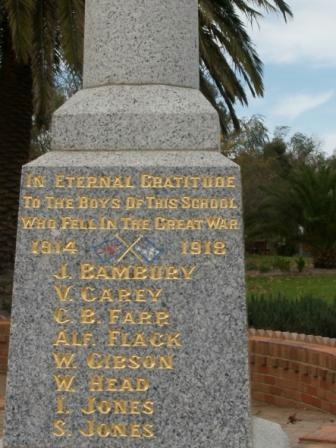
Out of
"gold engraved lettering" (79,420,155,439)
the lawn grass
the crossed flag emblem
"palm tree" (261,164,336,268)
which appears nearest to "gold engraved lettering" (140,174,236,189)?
the crossed flag emblem

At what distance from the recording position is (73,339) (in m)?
3.39

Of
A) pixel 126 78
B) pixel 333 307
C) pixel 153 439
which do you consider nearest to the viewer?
pixel 153 439

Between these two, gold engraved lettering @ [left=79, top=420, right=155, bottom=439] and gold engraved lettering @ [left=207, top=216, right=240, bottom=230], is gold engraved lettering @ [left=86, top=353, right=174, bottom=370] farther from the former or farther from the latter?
gold engraved lettering @ [left=207, top=216, right=240, bottom=230]

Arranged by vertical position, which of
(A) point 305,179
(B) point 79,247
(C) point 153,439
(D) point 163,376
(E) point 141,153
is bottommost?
(C) point 153,439

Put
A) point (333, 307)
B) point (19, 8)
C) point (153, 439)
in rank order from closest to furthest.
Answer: point (153, 439), point (333, 307), point (19, 8)

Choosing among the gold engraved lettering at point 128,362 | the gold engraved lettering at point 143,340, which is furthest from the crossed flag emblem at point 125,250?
the gold engraved lettering at point 128,362

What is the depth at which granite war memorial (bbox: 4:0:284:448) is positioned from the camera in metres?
3.33

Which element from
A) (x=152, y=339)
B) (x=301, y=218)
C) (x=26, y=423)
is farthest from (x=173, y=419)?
(x=301, y=218)

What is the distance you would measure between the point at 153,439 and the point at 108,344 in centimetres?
47

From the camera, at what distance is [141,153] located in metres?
3.59

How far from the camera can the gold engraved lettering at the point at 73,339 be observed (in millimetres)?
3387

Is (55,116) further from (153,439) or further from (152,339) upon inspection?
(153,439)

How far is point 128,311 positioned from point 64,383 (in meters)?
0.44

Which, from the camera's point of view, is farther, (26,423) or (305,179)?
(305,179)
